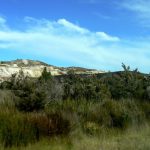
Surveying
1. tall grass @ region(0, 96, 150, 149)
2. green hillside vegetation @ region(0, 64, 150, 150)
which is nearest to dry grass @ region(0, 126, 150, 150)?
green hillside vegetation @ region(0, 64, 150, 150)

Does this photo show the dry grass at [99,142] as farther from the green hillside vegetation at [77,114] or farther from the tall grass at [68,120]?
the tall grass at [68,120]

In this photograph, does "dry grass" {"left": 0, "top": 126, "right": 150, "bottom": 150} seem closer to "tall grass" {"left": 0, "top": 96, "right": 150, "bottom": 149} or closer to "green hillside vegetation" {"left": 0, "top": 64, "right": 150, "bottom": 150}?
"green hillside vegetation" {"left": 0, "top": 64, "right": 150, "bottom": 150}

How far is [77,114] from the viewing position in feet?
51.6

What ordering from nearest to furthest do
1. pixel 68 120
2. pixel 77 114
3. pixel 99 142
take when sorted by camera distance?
1. pixel 99 142
2. pixel 68 120
3. pixel 77 114

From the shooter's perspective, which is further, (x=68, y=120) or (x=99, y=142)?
(x=68, y=120)

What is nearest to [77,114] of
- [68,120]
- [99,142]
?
[68,120]

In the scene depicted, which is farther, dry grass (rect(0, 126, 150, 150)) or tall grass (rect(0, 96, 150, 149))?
tall grass (rect(0, 96, 150, 149))

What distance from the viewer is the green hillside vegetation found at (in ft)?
39.8

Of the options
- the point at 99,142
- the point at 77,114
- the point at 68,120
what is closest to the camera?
the point at 99,142

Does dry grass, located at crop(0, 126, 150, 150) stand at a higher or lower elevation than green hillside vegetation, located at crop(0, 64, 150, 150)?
lower

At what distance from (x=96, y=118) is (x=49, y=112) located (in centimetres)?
229

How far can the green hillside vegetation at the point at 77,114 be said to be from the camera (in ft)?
39.8

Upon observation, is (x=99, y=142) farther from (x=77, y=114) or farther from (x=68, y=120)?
(x=77, y=114)

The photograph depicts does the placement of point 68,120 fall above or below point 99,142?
above
